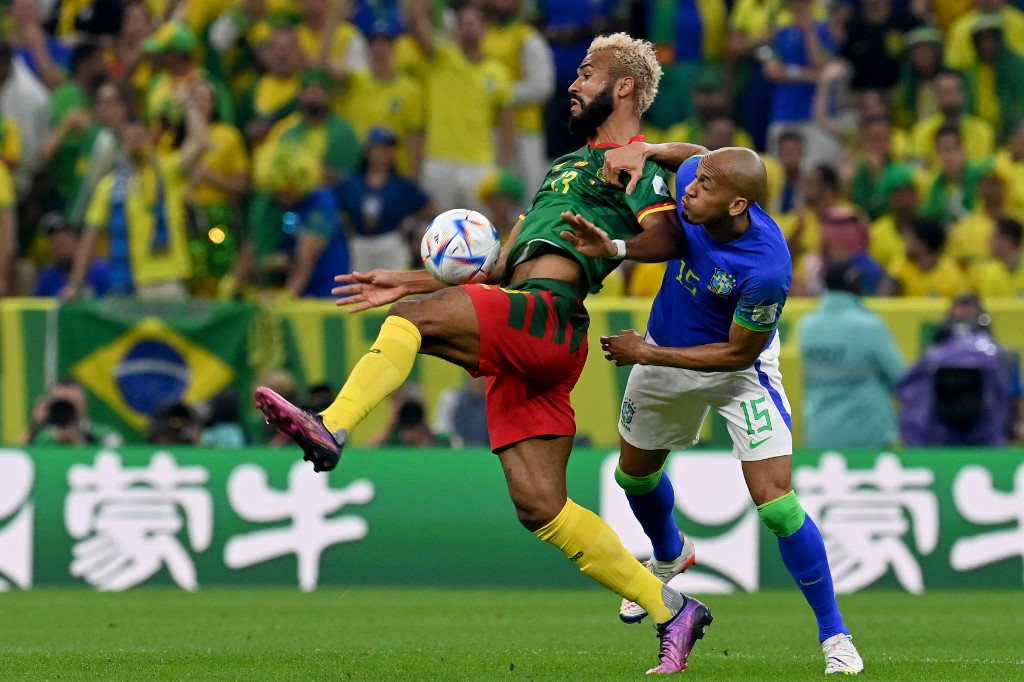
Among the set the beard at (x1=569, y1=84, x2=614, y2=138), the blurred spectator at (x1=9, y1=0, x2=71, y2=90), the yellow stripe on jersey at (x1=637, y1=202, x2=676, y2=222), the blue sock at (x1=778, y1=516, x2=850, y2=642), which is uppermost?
the blurred spectator at (x1=9, y1=0, x2=71, y2=90)

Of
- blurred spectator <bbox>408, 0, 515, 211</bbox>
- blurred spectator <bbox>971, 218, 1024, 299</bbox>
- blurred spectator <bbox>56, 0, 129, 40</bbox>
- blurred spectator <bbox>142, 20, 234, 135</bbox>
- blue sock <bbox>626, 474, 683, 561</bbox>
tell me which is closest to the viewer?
blue sock <bbox>626, 474, 683, 561</bbox>

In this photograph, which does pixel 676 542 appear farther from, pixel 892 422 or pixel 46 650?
pixel 892 422

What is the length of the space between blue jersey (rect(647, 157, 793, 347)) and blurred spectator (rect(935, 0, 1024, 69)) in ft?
32.1

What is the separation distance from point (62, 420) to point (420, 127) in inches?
189

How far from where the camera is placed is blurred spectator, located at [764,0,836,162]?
1700cm

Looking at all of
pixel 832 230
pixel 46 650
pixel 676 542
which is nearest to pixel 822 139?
pixel 832 230

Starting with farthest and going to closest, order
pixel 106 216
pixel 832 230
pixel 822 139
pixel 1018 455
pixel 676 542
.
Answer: pixel 822 139, pixel 106 216, pixel 832 230, pixel 1018 455, pixel 676 542

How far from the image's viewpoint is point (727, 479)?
13.0 metres

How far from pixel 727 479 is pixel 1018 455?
209 cm

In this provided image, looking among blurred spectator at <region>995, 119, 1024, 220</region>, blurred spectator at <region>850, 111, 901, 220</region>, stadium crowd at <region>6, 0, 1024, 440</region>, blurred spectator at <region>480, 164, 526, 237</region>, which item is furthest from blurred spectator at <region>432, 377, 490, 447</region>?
blurred spectator at <region>995, 119, 1024, 220</region>

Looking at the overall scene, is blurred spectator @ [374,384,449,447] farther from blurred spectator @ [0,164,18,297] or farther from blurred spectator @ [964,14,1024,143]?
blurred spectator @ [964,14,1024,143]

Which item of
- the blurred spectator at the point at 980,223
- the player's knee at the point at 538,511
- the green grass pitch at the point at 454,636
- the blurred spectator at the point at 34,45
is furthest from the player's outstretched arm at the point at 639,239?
the blurred spectator at the point at 34,45

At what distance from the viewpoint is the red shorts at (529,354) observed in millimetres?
7418

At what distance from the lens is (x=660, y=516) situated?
28.4ft
